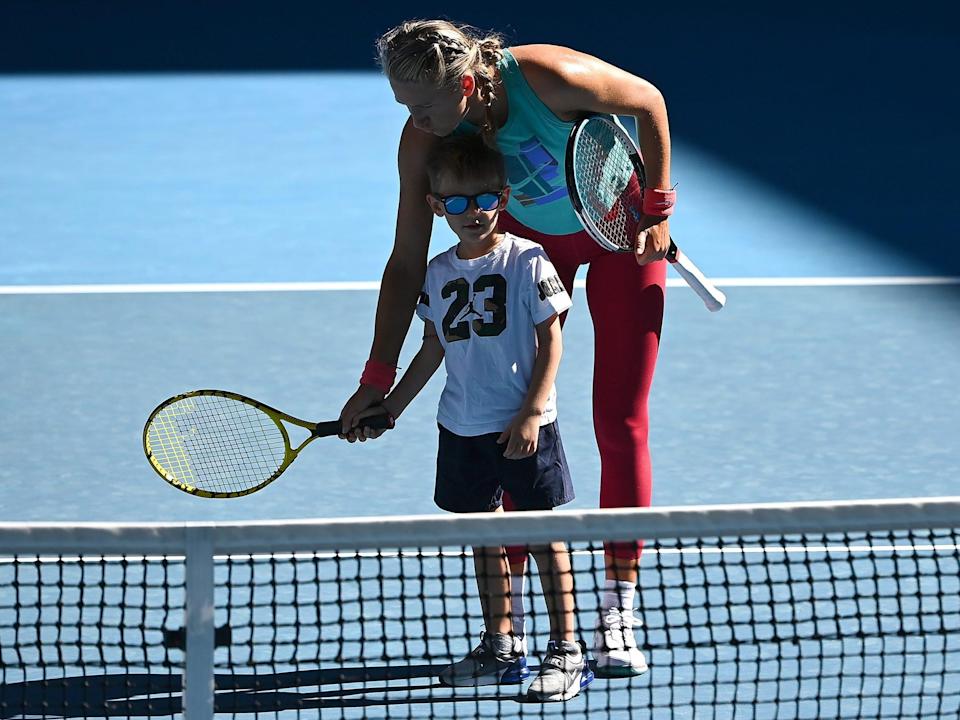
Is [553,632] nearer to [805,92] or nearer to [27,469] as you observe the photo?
[27,469]

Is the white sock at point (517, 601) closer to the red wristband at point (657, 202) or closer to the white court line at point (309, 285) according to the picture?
the red wristband at point (657, 202)

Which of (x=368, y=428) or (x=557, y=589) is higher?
(x=368, y=428)

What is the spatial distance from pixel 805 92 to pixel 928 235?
3.07m

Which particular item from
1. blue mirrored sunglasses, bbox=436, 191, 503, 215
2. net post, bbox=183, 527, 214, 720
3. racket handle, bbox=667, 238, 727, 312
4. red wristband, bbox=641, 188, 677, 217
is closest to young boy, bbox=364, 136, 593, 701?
blue mirrored sunglasses, bbox=436, 191, 503, 215

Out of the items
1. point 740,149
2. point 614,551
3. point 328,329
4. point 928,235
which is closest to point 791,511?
point 614,551

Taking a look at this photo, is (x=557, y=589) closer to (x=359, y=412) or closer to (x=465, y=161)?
(x=359, y=412)

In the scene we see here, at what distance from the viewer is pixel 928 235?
7012mm

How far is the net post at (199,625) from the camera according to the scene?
2.48 meters

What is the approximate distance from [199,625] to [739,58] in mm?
9005

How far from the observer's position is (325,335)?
19.4 feet

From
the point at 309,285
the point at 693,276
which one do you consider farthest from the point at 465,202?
the point at 309,285

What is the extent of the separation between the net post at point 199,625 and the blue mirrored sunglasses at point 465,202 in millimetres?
987

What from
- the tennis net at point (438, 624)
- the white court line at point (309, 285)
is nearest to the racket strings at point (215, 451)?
the tennis net at point (438, 624)

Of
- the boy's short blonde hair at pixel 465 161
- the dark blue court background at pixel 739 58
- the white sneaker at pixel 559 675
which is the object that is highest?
the dark blue court background at pixel 739 58
